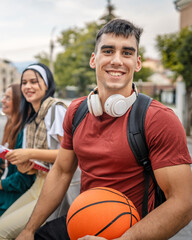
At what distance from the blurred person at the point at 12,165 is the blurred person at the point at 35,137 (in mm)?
174

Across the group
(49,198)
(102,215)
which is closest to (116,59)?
(102,215)

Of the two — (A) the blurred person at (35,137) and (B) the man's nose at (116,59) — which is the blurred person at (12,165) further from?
(B) the man's nose at (116,59)

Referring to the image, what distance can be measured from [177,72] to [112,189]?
1181cm

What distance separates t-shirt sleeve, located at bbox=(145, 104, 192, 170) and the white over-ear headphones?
19 cm

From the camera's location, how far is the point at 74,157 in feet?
7.59

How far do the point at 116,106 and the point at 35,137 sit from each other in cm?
145

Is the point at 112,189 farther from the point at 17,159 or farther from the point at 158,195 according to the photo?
the point at 17,159

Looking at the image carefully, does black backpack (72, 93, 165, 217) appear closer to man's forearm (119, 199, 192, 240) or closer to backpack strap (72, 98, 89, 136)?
man's forearm (119, 199, 192, 240)

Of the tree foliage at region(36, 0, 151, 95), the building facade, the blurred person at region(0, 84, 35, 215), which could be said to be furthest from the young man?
the building facade

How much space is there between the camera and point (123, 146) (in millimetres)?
1793

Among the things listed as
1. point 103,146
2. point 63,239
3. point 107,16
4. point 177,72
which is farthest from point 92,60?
point 107,16

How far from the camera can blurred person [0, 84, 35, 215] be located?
10.4 ft

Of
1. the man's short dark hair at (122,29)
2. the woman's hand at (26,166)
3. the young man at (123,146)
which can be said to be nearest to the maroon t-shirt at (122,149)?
the young man at (123,146)

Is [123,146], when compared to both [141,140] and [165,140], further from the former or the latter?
[165,140]
